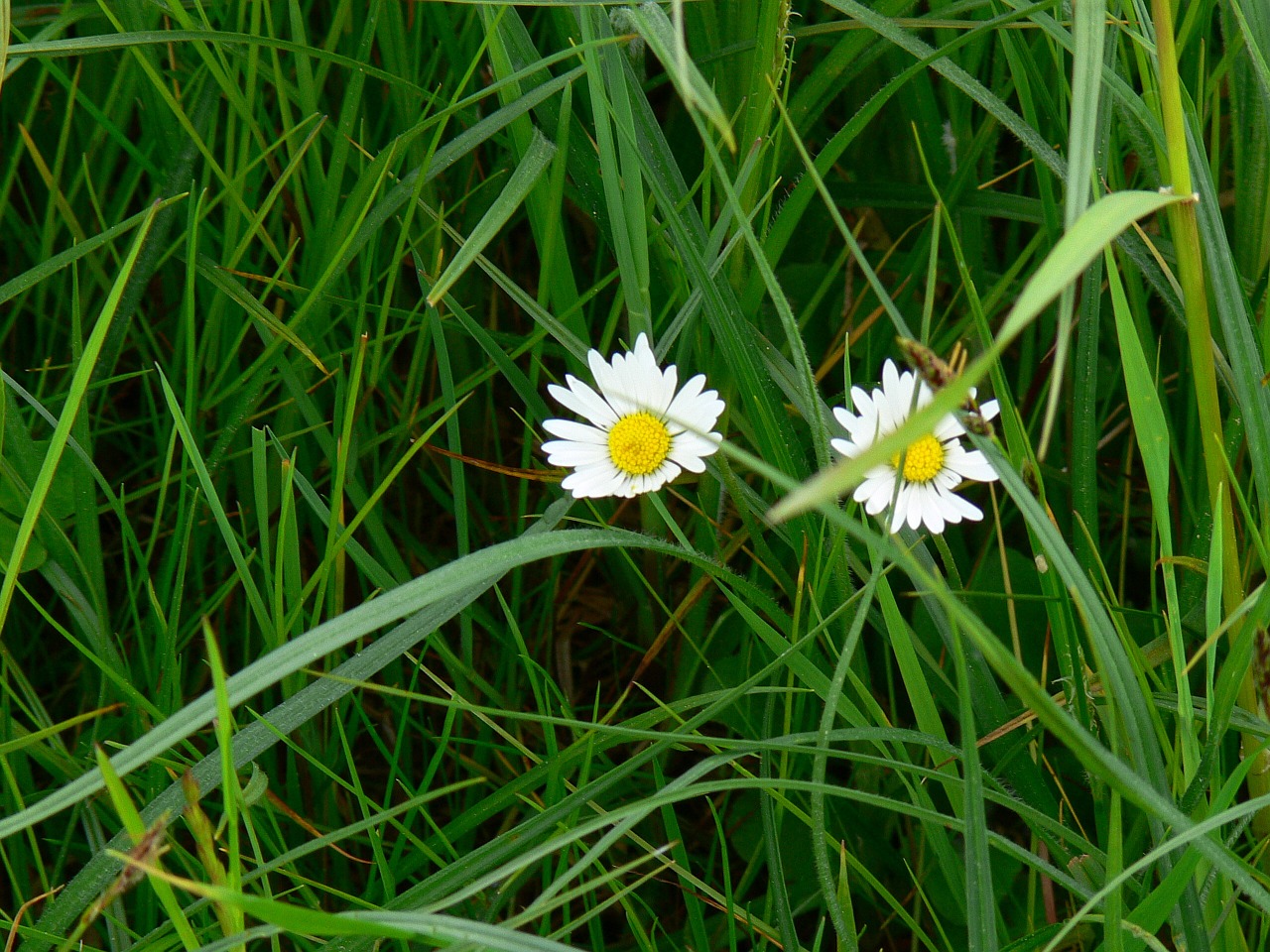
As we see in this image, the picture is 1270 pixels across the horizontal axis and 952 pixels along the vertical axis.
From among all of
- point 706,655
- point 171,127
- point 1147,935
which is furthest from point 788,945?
point 171,127

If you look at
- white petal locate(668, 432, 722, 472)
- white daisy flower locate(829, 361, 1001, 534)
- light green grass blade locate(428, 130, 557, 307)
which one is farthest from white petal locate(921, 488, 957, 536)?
light green grass blade locate(428, 130, 557, 307)

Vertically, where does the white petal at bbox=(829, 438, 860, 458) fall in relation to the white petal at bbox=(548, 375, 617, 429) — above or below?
below

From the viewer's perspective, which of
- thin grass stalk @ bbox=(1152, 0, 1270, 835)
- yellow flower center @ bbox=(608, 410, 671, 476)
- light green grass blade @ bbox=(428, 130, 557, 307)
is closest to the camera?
thin grass stalk @ bbox=(1152, 0, 1270, 835)

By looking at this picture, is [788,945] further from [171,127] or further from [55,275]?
[55,275]

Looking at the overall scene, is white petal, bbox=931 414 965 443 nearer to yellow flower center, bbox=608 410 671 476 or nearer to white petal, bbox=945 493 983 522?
white petal, bbox=945 493 983 522

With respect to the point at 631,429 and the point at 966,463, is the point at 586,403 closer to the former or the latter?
the point at 631,429
